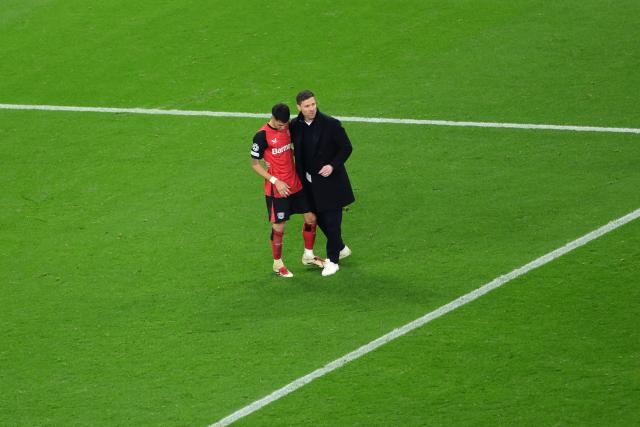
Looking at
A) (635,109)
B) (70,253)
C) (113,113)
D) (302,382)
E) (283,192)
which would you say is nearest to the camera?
(302,382)

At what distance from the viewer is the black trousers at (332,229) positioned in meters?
11.7

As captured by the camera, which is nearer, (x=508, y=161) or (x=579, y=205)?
(x=579, y=205)

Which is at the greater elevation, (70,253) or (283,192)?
(283,192)

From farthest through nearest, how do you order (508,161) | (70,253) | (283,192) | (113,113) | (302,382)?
1. (113,113)
2. (508,161)
3. (70,253)
4. (283,192)
5. (302,382)

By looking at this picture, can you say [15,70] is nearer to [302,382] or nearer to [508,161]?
[508,161]

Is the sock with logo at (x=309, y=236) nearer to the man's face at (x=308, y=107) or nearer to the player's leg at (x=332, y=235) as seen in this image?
the player's leg at (x=332, y=235)

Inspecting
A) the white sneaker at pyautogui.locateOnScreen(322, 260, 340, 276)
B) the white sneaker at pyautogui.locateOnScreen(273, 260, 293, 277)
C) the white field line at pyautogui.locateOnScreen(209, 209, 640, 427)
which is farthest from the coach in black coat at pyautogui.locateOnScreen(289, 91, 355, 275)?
the white field line at pyautogui.locateOnScreen(209, 209, 640, 427)

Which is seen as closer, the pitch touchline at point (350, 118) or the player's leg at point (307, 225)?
the player's leg at point (307, 225)

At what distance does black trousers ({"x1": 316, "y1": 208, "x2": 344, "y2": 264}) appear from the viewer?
11672 millimetres

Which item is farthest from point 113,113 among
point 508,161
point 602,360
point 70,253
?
point 602,360

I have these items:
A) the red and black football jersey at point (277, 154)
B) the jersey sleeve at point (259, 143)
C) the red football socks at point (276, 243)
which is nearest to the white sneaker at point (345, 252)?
the red football socks at point (276, 243)

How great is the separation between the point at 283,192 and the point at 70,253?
266 cm

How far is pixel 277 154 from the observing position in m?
11.5

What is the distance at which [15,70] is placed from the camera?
60.3 ft
